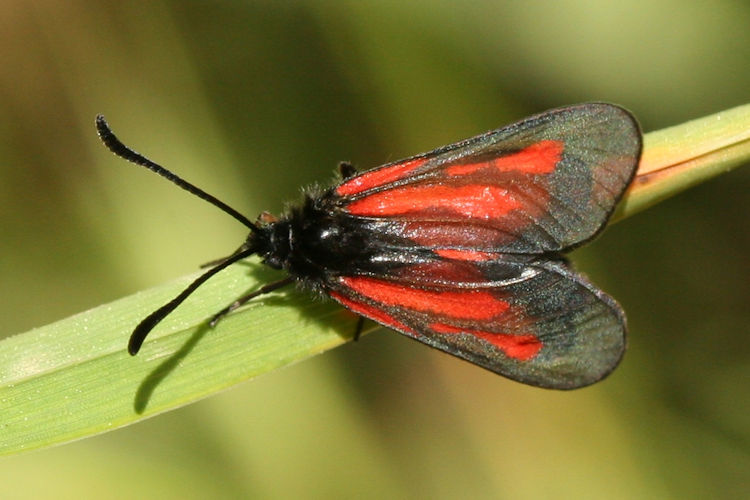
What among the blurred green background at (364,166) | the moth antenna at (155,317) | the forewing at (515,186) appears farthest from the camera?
the blurred green background at (364,166)

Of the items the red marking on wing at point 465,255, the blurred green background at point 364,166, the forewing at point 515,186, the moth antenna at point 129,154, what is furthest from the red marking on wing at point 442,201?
the blurred green background at point 364,166

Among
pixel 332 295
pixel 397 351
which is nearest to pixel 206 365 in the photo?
pixel 332 295

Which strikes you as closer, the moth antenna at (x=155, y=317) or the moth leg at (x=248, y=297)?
the moth antenna at (x=155, y=317)

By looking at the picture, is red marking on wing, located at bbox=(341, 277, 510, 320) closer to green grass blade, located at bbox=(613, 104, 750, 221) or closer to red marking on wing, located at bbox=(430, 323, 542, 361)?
red marking on wing, located at bbox=(430, 323, 542, 361)

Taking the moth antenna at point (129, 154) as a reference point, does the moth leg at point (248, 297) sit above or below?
below

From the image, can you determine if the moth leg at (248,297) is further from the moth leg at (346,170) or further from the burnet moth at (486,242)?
the moth leg at (346,170)

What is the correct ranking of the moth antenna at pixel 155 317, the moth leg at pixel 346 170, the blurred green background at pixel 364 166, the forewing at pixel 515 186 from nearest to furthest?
1. the moth antenna at pixel 155 317
2. the forewing at pixel 515 186
3. the moth leg at pixel 346 170
4. the blurred green background at pixel 364 166

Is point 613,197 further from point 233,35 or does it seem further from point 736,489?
point 233,35
